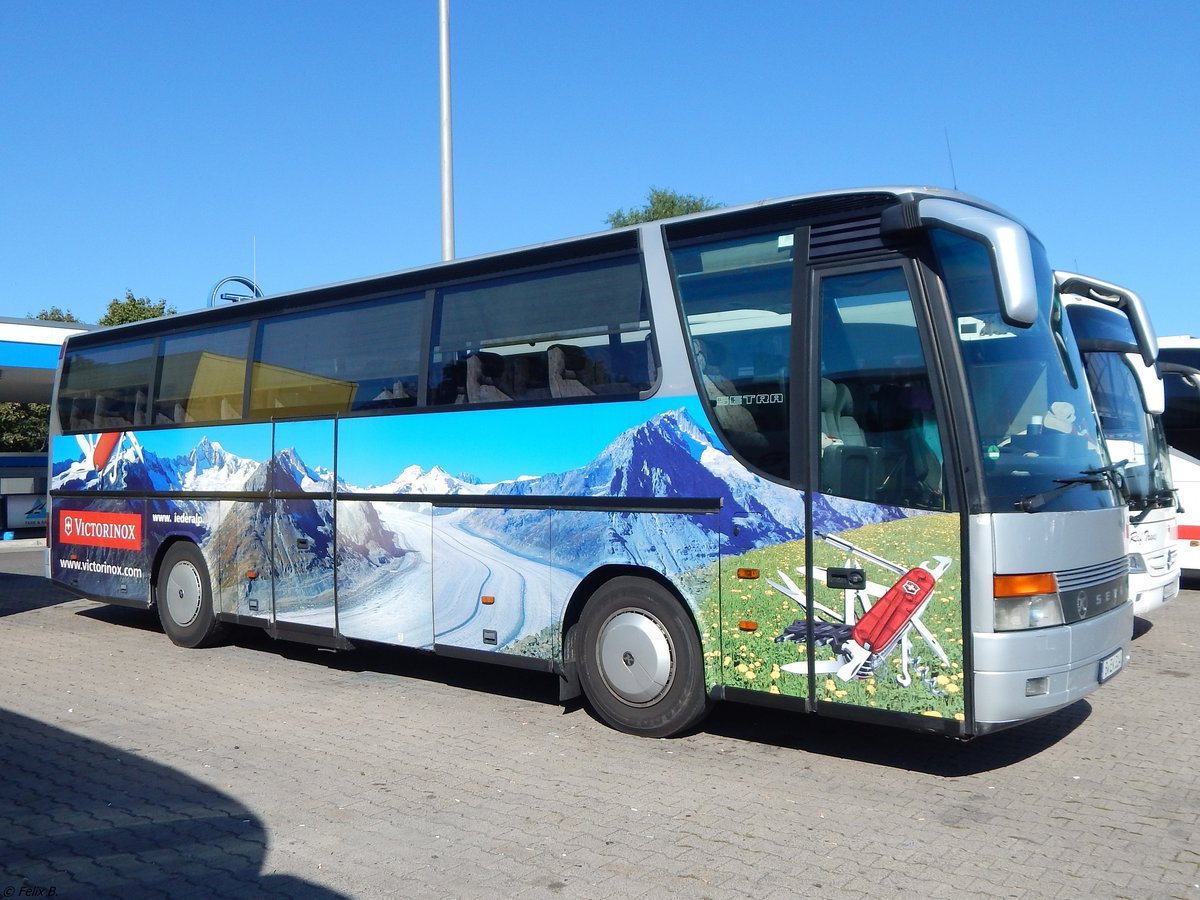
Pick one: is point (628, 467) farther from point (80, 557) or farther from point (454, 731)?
point (80, 557)

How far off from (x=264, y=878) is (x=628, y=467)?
11.2 ft

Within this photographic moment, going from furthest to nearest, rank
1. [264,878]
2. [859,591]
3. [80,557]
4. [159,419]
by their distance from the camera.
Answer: [80,557] → [159,419] → [859,591] → [264,878]

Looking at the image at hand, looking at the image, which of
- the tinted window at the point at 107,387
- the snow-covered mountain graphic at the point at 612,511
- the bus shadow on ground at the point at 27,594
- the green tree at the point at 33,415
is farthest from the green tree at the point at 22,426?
the snow-covered mountain graphic at the point at 612,511

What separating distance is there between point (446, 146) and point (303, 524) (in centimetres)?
729

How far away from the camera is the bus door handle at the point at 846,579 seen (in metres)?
6.20

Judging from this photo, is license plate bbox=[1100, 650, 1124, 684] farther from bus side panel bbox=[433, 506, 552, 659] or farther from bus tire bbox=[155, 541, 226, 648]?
bus tire bbox=[155, 541, 226, 648]

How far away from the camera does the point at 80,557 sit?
496 inches

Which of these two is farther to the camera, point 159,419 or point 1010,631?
point 159,419

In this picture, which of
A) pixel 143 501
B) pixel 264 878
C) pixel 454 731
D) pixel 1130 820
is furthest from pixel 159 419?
pixel 1130 820

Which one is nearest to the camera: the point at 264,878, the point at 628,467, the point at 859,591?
the point at 264,878

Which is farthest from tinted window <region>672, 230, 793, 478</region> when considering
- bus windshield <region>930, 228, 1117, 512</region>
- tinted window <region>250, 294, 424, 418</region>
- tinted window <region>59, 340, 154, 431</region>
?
tinted window <region>59, 340, 154, 431</region>

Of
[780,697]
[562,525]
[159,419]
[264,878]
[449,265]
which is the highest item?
[449,265]

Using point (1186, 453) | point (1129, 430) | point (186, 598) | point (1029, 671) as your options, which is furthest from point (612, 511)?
point (1186, 453)

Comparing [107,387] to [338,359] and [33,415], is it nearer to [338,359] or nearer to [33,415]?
[338,359]
